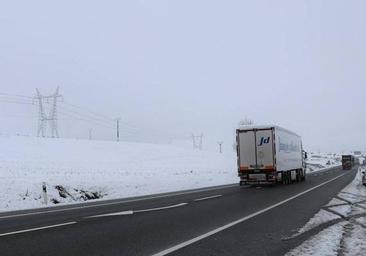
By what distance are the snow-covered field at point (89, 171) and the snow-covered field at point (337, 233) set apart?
39.9 ft

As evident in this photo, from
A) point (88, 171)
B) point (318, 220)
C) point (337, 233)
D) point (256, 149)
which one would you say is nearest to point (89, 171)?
point (88, 171)

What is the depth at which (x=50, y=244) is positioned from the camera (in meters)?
9.54

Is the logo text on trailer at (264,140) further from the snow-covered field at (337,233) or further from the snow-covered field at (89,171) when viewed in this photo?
the snow-covered field at (337,233)

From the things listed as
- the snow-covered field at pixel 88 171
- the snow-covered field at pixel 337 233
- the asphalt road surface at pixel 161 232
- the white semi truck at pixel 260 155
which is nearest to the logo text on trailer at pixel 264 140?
the white semi truck at pixel 260 155

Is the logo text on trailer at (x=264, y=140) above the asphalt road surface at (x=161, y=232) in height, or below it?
above

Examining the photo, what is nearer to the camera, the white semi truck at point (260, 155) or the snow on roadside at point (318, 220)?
the snow on roadside at point (318, 220)

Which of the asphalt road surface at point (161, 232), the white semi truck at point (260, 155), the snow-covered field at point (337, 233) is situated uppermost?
the white semi truck at point (260, 155)

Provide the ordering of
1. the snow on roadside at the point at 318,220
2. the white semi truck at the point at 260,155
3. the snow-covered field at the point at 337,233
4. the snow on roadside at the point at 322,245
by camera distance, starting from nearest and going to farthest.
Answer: the snow on roadside at the point at 322,245, the snow-covered field at the point at 337,233, the snow on roadside at the point at 318,220, the white semi truck at the point at 260,155

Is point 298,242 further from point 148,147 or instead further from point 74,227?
point 148,147

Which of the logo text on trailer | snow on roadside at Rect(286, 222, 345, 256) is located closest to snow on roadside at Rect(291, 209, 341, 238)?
snow on roadside at Rect(286, 222, 345, 256)

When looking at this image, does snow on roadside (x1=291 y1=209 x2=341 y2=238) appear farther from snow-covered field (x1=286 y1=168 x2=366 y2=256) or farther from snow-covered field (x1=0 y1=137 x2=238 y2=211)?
snow-covered field (x1=0 y1=137 x2=238 y2=211)

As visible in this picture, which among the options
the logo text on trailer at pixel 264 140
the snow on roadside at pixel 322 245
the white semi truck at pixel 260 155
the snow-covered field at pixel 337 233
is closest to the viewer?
the snow on roadside at pixel 322 245

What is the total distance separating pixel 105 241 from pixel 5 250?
1.84 metres

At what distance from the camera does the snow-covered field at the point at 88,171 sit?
2555 cm
